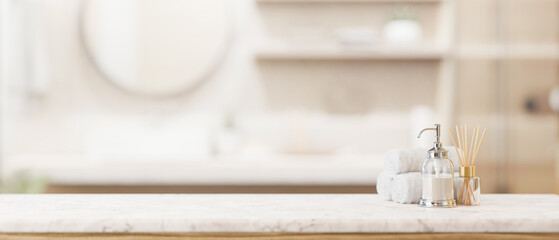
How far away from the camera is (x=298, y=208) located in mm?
1170

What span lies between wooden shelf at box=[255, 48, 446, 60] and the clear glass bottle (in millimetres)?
1965

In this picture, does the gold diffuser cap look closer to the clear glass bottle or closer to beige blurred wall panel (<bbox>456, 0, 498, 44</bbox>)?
the clear glass bottle

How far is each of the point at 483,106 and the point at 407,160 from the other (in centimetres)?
158

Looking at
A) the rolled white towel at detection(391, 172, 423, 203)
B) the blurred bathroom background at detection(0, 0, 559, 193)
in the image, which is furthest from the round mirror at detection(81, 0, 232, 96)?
the rolled white towel at detection(391, 172, 423, 203)

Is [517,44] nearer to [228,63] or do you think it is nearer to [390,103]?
[390,103]

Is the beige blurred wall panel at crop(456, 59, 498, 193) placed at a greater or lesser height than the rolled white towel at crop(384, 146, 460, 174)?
greater

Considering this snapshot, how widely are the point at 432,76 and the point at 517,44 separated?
774mm

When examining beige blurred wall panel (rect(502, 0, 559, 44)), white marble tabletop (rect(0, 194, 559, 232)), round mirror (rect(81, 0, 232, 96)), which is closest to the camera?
white marble tabletop (rect(0, 194, 559, 232))

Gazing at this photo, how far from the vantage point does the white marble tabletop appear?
103 cm

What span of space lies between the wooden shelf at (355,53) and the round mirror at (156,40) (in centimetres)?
33

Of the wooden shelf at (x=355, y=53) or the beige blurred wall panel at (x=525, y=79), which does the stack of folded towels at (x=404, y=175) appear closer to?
the beige blurred wall panel at (x=525, y=79)

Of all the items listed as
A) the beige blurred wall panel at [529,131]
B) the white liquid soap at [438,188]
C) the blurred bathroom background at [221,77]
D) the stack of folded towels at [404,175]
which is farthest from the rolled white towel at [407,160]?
the blurred bathroom background at [221,77]

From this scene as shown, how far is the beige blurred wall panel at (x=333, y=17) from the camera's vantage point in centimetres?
330

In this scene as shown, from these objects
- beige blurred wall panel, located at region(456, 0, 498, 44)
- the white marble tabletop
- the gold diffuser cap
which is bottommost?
the white marble tabletop
